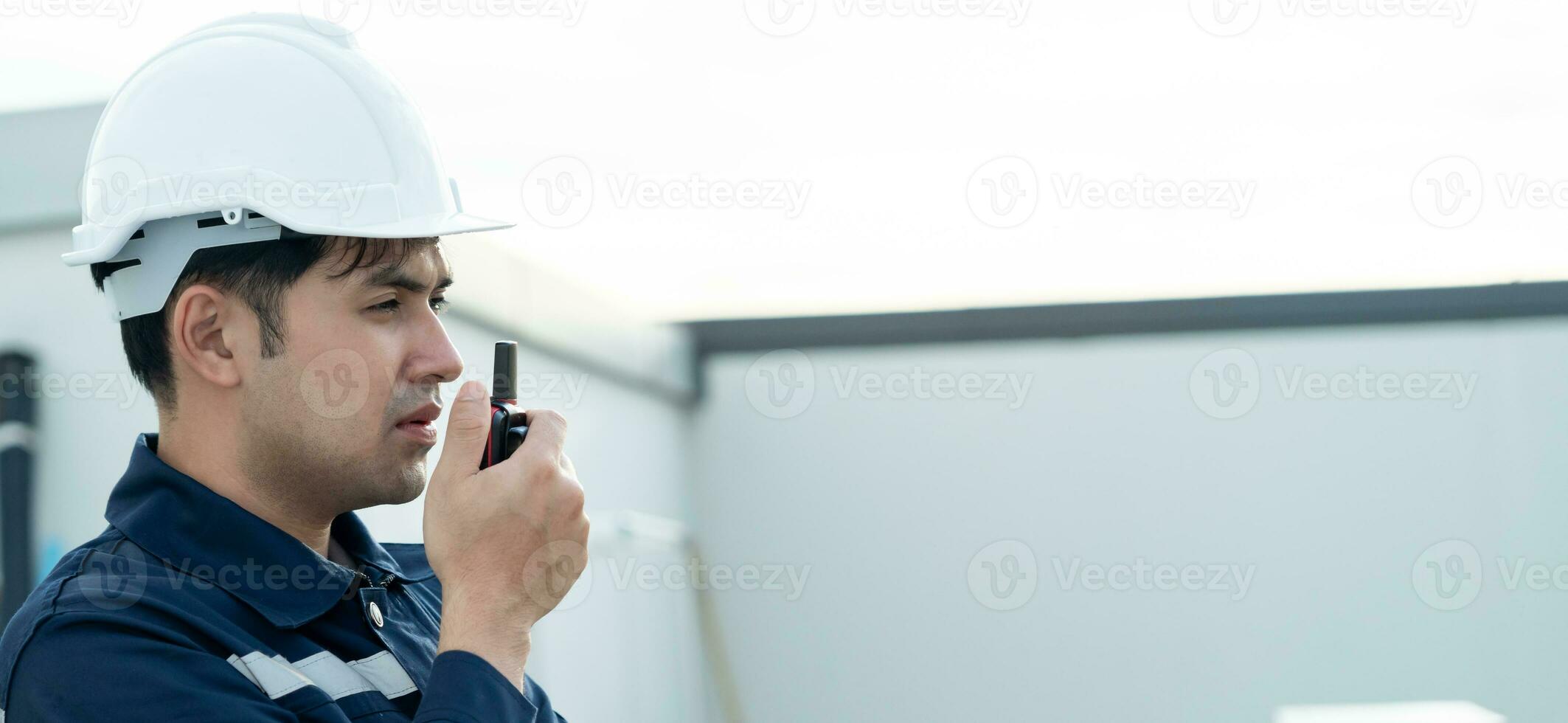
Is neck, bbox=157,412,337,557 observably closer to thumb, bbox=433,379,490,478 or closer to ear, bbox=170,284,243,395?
ear, bbox=170,284,243,395

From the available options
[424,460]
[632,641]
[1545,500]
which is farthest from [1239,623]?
[424,460]

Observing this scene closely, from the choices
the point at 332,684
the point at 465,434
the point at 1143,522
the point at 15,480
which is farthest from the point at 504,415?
the point at 1143,522

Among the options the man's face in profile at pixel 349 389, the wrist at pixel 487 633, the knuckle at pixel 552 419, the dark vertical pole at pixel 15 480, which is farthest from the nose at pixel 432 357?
the dark vertical pole at pixel 15 480

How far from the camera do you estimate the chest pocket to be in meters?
0.97

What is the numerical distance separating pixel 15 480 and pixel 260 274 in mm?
2129

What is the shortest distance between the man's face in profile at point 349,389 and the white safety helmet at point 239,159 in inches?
2.3

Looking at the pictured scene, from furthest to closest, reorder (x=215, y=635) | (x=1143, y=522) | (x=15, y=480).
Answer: (x=1143, y=522) < (x=15, y=480) < (x=215, y=635)

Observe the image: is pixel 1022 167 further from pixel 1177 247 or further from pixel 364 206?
pixel 364 206

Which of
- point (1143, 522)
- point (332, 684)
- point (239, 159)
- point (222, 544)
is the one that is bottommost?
point (1143, 522)

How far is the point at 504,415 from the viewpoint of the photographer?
1096 mm

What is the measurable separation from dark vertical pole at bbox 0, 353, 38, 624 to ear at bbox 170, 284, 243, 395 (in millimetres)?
2051

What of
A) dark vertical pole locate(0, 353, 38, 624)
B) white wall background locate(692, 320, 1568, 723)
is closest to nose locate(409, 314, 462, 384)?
dark vertical pole locate(0, 353, 38, 624)

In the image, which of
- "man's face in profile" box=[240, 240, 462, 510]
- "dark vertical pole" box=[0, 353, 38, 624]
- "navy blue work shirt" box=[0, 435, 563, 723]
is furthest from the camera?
"dark vertical pole" box=[0, 353, 38, 624]

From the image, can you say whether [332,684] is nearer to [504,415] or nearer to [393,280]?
[504,415]
